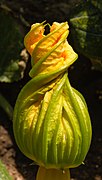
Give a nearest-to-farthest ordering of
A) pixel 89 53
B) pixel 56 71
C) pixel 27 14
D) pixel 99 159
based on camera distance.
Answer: pixel 56 71 → pixel 89 53 → pixel 99 159 → pixel 27 14

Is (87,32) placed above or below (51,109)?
below

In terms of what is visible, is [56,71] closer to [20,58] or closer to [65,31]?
[65,31]

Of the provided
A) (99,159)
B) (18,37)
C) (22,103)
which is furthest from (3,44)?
(22,103)

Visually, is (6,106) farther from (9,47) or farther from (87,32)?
(87,32)

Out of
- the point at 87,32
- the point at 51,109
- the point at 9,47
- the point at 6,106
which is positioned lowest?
the point at 6,106

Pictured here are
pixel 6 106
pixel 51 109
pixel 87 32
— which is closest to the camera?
pixel 51 109

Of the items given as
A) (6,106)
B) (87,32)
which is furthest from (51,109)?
(6,106)

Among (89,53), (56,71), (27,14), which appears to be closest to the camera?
(56,71)

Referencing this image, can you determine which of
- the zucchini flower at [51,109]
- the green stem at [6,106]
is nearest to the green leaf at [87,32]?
the zucchini flower at [51,109]
